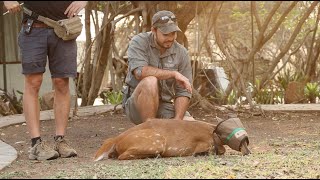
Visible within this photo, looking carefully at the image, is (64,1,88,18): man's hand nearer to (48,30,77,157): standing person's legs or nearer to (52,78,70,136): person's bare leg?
(48,30,77,157): standing person's legs

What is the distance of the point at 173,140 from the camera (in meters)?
4.89

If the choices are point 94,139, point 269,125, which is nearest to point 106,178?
point 94,139

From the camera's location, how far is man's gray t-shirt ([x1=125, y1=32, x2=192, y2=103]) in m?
5.76

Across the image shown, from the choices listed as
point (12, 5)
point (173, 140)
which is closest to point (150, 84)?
point (173, 140)

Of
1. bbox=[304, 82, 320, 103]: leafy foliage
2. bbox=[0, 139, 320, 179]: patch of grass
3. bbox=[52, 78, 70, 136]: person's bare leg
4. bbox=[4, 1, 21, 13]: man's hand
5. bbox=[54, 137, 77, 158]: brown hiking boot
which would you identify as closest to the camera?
bbox=[0, 139, 320, 179]: patch of grass

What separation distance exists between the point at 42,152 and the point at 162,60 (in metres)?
1.52

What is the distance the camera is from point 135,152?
186 inches

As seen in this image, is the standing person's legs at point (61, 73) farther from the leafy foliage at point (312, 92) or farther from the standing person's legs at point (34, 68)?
the leafy foliage at point (312, 92)

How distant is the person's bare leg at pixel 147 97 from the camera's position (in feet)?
18.0

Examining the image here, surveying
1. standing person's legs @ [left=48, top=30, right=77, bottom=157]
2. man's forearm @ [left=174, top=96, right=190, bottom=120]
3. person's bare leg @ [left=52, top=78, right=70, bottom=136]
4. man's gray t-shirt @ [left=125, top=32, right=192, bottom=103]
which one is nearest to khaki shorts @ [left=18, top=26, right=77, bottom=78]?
standing person's legs @ [left=48, top=30, right=77, bottom=157]

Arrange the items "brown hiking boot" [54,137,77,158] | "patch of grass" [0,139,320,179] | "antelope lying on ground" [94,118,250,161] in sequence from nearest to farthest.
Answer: "patch of grass" [0,139,320,179] → "antelope lying on ground" [94,118,250,161] → "brown hiking boot" [54,137,77,158]

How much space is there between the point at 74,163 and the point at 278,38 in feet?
61.1

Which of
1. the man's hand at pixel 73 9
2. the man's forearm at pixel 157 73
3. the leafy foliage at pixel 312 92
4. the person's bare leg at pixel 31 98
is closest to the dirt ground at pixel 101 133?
the person's bare leg at pixel 31 98

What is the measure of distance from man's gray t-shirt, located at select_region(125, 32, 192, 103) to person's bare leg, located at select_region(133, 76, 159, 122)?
23cm
